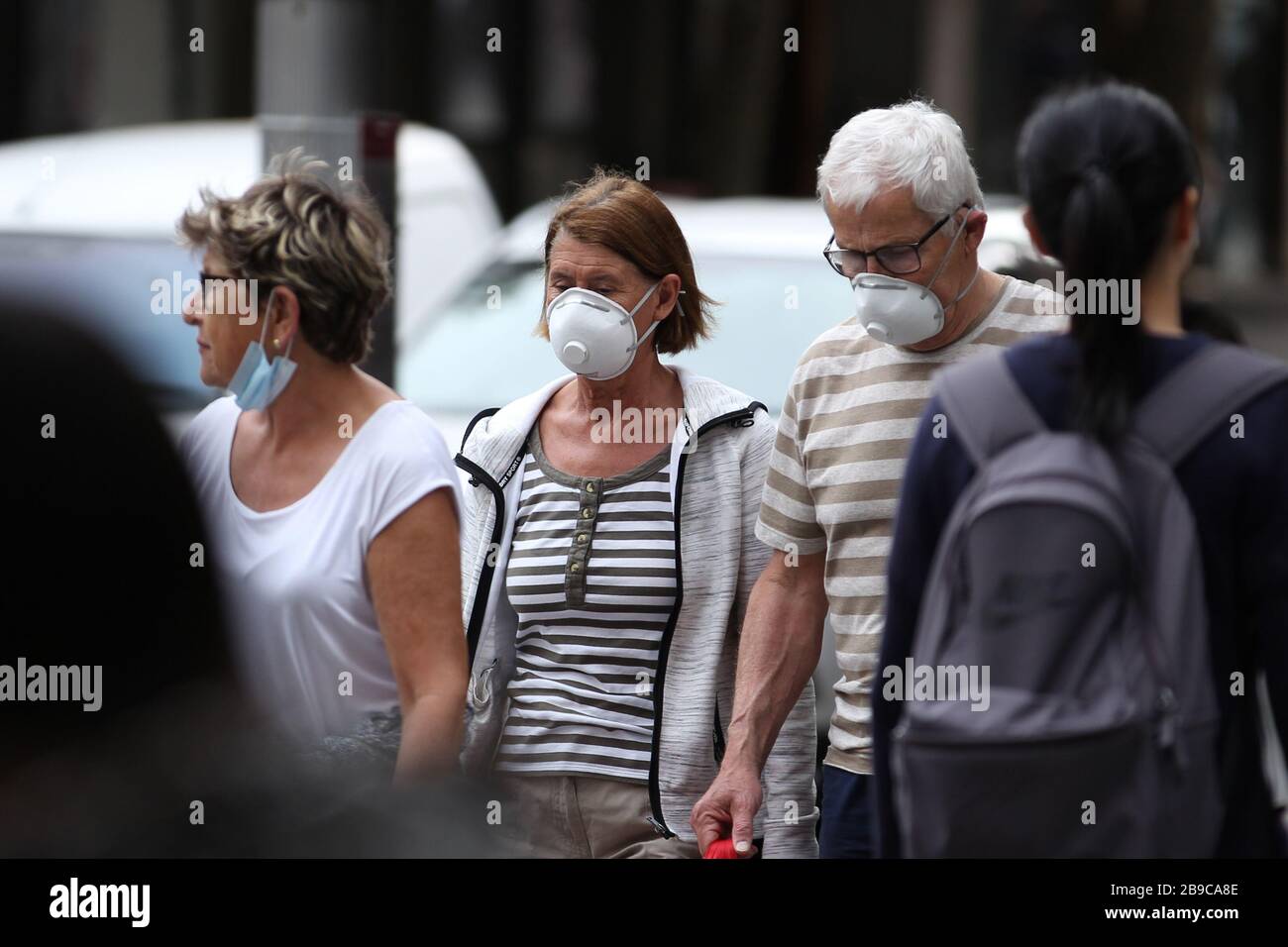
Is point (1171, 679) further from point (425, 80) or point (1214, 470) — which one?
point (425, 80)

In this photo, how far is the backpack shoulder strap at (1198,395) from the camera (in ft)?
7.77

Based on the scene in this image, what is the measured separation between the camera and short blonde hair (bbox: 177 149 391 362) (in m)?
3.00

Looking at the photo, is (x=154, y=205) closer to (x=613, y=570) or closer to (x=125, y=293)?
(x=125, y=293)

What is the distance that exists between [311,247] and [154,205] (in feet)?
11.8

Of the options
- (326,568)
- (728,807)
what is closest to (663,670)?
(728,807)

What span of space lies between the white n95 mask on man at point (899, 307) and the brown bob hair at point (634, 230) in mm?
357

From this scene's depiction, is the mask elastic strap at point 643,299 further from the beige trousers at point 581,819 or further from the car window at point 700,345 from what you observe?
the car window at point 700,345

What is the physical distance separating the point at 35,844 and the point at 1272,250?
19628 millimetres

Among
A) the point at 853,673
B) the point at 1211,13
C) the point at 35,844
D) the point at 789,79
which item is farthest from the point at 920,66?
the point at 35,844

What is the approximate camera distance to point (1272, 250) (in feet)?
65.9

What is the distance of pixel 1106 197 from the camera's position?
2445 mm

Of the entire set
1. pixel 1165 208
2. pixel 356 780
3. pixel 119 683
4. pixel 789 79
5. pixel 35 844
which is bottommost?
pixel 356 780
